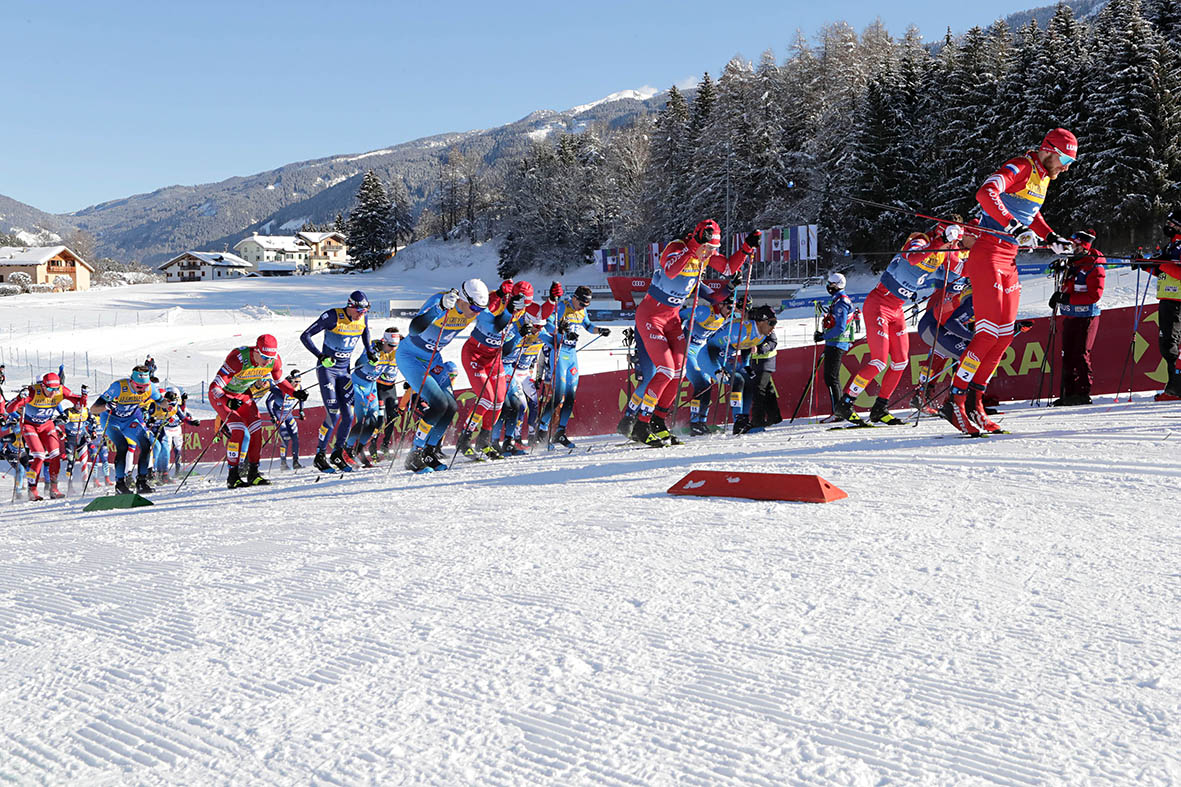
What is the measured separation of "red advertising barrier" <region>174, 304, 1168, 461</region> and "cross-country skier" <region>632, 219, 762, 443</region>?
231 cm

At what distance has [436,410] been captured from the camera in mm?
9094

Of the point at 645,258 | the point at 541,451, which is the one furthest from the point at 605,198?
the point at 541,451

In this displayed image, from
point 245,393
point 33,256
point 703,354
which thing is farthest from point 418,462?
point 33,256

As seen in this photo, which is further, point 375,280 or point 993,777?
point 375,280

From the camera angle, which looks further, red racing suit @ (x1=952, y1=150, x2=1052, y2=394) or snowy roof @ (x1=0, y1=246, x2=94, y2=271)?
snowy roof @ (x1=0, y1=246, x2=94, y2=271)

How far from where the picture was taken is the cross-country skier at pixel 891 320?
353 inches

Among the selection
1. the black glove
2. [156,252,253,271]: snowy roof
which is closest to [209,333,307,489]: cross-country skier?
the black glove

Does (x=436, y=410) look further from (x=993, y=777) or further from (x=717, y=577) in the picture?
(x=993, y=777)

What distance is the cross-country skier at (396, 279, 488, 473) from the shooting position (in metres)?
9.02

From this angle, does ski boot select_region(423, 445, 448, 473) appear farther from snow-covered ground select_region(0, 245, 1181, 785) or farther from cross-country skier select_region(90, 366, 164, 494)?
cross-country skier select_region(90, 366, 164, 494)

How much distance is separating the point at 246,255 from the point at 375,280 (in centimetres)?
12373

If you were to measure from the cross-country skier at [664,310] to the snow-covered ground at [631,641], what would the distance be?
3.55 metres

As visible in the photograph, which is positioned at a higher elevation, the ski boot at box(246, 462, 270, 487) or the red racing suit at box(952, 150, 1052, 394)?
the red racing suit at box(952, 150, 1052, 394)

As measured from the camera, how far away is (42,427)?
44.2 feet
